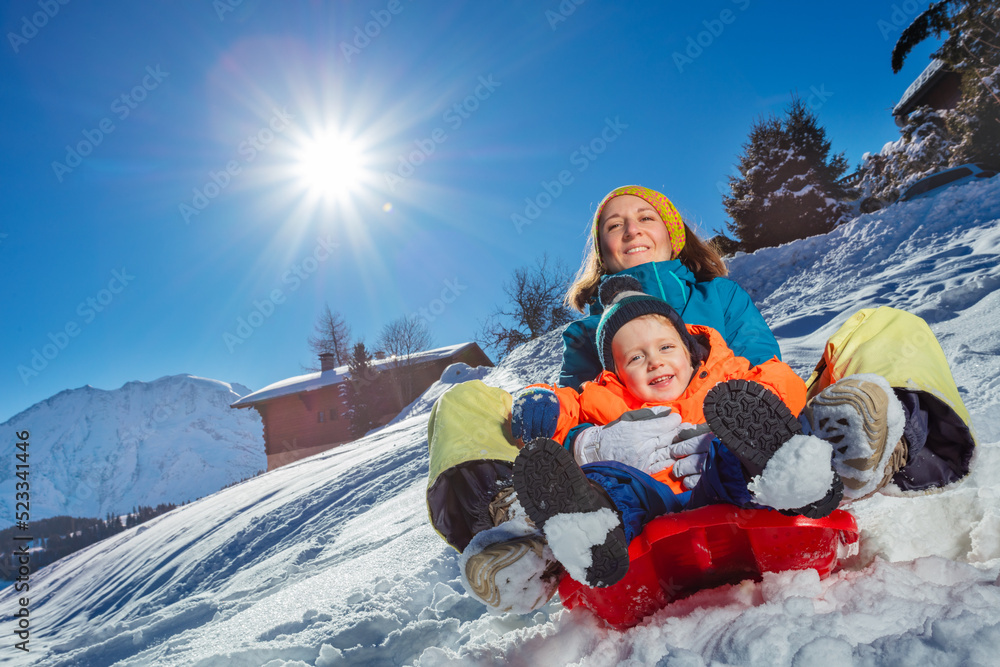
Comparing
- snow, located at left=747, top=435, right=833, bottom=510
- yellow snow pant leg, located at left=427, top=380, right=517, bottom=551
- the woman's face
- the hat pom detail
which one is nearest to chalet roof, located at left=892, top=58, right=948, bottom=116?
the woman's face

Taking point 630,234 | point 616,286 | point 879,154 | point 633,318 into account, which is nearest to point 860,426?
point 633,318

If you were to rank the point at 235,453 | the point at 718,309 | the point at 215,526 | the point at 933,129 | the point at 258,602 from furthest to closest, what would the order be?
the point at 235,453 < the point at 933,129 < the point at 215,526 < the point at 258,602 < the point at 718,309

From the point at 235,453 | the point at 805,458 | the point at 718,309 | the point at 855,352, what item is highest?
the point at 235,453

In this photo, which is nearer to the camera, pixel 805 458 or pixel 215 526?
pixel 805 458

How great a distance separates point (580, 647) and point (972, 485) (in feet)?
4.75

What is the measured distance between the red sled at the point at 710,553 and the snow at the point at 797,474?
0.44 feet

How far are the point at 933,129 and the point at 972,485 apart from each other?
15.0 metres

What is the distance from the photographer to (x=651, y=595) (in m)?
1.34

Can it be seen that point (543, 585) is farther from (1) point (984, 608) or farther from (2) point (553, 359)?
(2) point (553, 359)

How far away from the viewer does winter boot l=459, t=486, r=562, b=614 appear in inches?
48.8

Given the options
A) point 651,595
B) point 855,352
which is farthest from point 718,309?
point 651,595

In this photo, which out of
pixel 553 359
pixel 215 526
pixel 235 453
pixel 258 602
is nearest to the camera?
pixel 258 602

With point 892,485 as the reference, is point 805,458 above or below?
above

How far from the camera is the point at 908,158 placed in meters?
12.4
